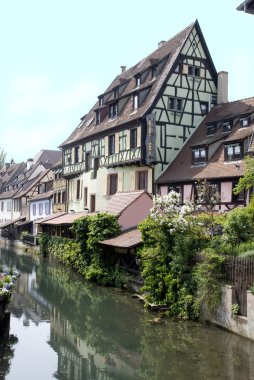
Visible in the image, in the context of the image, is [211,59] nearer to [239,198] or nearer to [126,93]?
[126,93]

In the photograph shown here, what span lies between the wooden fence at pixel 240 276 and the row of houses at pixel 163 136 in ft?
30.7

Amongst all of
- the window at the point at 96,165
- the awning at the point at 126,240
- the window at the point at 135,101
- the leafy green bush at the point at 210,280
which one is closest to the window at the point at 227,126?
the window at the point at 135,101

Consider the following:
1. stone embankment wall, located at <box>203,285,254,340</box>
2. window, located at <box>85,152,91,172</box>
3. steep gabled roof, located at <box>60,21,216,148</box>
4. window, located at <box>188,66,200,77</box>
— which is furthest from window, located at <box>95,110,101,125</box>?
stone embankment wall, located at <box>203,285,254,340</box>

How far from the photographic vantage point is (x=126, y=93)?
1369 inches

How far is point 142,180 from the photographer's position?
31.4 meters

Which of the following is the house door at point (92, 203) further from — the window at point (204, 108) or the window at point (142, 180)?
the window at point (204, 108)

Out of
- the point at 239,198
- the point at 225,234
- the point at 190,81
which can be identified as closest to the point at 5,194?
the point at 190,81

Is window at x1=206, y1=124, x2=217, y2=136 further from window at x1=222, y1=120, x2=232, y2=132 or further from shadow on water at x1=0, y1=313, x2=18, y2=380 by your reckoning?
shadow on water at x1=0, y1=313, x2=18, y2=380

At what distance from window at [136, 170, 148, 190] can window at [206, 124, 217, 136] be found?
15.9ft

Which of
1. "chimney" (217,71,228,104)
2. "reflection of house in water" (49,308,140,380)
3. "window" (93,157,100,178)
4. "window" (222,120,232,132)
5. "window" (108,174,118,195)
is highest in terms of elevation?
"chimney" (217,71,228,104)

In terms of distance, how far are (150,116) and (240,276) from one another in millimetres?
17471

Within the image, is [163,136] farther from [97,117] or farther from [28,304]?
[28,304]

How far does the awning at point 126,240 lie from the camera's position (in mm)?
21483

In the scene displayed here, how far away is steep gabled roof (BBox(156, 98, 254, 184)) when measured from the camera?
999 inches
